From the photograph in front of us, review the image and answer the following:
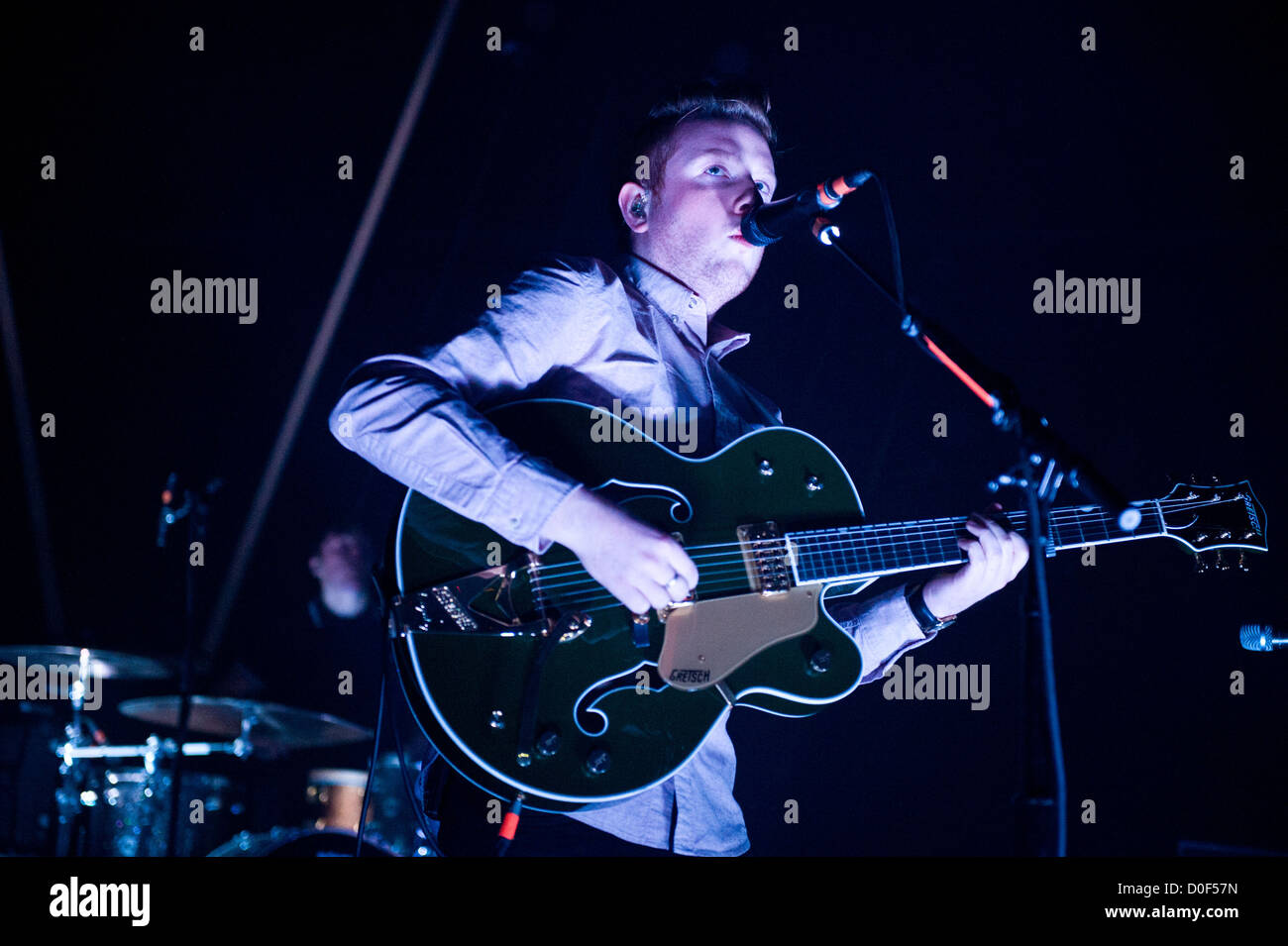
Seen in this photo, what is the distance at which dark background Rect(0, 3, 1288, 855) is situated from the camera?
321cm

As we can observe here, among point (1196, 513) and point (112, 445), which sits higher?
point (112, 445)

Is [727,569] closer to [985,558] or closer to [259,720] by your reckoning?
[985,558]

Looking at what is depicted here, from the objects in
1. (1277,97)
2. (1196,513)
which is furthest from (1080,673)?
(1277,97)

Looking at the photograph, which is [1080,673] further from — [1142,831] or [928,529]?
[928,529]

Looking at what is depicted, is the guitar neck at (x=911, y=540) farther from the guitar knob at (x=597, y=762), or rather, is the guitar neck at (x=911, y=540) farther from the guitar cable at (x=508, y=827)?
the guitar cable at (x=508, y=827)

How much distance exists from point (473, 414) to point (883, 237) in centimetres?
206

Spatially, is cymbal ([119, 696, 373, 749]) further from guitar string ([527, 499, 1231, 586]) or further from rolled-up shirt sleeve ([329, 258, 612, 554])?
guitar string ([527, 499, 1231, 586])

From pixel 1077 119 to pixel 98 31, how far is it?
3.43 meters

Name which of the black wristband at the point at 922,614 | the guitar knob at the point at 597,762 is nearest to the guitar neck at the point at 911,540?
the black wristband at the point at 922,614

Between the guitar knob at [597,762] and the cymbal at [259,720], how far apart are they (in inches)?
73.2

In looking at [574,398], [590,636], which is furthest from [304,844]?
[574,398]
